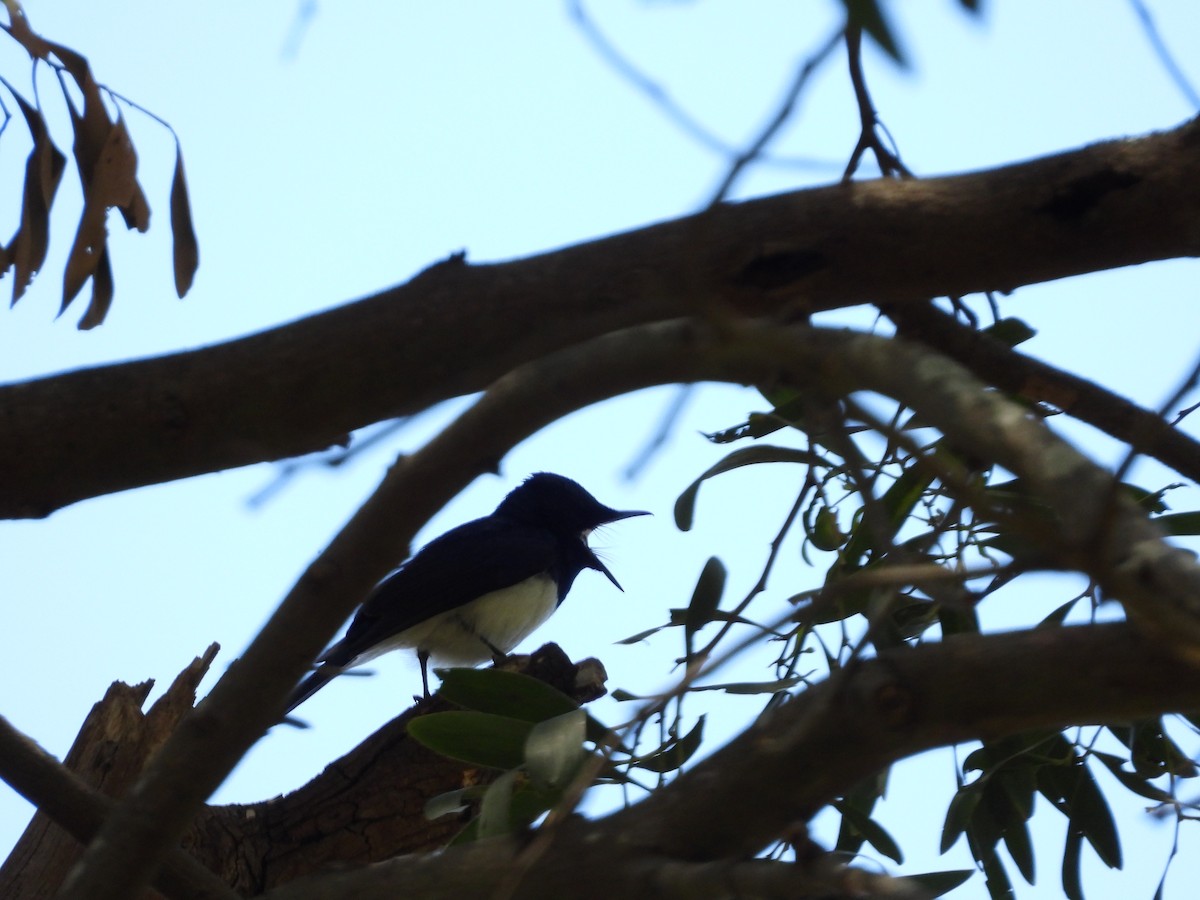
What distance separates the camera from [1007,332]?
2949 millimetres

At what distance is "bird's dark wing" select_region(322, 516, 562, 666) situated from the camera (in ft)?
19.1

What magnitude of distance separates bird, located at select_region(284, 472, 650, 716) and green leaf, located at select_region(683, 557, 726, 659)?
9.05 feet

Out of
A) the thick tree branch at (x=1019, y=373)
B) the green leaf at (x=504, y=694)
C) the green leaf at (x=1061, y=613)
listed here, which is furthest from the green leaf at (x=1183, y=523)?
the green leaf at (x=504, y=694)

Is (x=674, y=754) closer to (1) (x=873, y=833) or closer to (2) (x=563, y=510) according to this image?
(1) (x=873, y=833)

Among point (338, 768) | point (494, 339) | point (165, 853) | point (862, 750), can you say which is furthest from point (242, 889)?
point (862, 750)

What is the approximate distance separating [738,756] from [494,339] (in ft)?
2.19

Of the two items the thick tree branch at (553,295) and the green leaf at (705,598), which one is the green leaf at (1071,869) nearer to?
the green leaf at (705,598)

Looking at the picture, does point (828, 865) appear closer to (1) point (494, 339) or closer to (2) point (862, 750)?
(2) point (862, 750)

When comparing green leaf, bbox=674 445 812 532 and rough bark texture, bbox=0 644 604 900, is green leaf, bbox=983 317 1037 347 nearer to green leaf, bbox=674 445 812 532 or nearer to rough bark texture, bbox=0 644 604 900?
green leaf, bbox=674 445 812 532

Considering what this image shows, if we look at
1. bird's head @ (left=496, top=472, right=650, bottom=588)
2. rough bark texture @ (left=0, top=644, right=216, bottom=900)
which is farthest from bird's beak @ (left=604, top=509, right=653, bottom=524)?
rough bark texture @ (left=0, top=644, right=216, bottom=900)

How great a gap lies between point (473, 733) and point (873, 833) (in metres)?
0.93

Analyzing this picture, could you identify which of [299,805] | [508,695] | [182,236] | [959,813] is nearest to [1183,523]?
[959,813]

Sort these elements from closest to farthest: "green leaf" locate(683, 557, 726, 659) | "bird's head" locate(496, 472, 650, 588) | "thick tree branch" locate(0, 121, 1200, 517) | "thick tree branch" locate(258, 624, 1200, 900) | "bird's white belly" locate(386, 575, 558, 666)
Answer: "thick tree branch" locate(258, 624, 1200, 900) → "thick tree branch" locate(0, 121, 1200, 517) → "green leaf" locate(683, 557, 726, 659) → "bird's white belly" locate(386, 575, 558, 666) → "bird's head" locate(496, 472, 650, 588)

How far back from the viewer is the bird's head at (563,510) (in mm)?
7223
